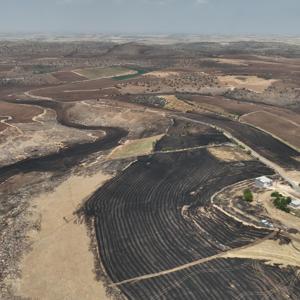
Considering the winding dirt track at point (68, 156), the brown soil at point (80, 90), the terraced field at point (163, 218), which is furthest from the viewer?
the brown soil at point (80, 90)

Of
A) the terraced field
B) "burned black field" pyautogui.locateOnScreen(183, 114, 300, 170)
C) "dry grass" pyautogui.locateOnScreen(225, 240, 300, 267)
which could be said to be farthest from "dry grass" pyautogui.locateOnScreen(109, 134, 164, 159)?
"dry grass" pyautogui.locateOnScreen(225, 240, 300, 267)

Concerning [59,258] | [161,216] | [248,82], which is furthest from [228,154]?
[248,82]

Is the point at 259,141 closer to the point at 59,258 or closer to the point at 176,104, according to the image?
the point at 176,104

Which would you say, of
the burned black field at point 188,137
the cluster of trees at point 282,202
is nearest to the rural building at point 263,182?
the cluster of trees at point 282,202

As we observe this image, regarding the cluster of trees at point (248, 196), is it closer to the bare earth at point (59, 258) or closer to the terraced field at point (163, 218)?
the terraced field at point (163, 218)

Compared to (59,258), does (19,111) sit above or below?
below

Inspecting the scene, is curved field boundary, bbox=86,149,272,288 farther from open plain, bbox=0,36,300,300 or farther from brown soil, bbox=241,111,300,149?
brown soil, bbox=241,111,300,149

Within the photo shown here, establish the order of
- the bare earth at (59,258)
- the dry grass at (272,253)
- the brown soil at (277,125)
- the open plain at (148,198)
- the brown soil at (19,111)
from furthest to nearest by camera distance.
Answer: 1. the brown soil at (19,111)
2. the brown soil at (277,125)
3. the dry grass at (272,253)
4. the open plain at (148,198)
5. the bare earth at (59,258)
